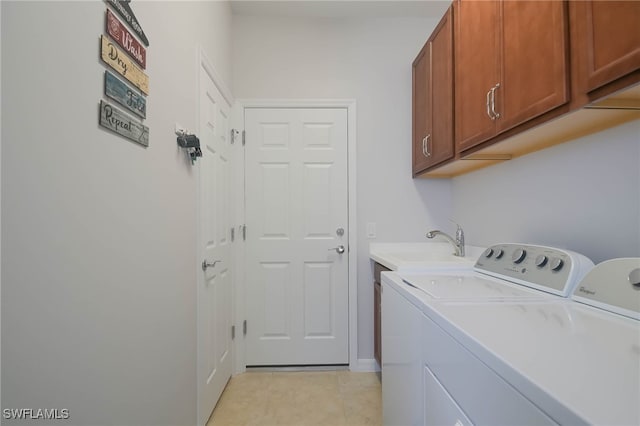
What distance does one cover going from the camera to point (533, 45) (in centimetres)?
103

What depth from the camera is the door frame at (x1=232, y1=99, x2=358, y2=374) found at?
2.29 metres

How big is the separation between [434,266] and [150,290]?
128 cm

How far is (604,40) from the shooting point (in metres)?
0.78

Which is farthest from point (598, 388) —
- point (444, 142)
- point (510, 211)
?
point (444, 142)

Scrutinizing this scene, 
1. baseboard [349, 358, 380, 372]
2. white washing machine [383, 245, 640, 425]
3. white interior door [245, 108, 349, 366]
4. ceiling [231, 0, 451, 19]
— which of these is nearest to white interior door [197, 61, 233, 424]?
white interior door [245, 108, 349, 366]

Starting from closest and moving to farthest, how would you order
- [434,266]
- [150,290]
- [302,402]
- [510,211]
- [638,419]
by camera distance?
[638,419] → [150,290] → [434,266] → [510,211] → [302,402]

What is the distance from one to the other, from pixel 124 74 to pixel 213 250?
1.11m

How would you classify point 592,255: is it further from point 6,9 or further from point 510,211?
point 6,9

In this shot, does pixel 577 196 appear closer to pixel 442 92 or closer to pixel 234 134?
pixel 442 92

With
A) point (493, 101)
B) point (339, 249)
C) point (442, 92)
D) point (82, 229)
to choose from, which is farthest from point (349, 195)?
point (82, 229)

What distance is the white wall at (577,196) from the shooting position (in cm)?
98

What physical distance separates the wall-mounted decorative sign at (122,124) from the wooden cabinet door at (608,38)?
4.55 feet

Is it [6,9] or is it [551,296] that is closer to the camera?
[6,9]

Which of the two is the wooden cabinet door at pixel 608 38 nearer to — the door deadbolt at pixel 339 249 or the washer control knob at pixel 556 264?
the washer control knob at pixel 556 264
